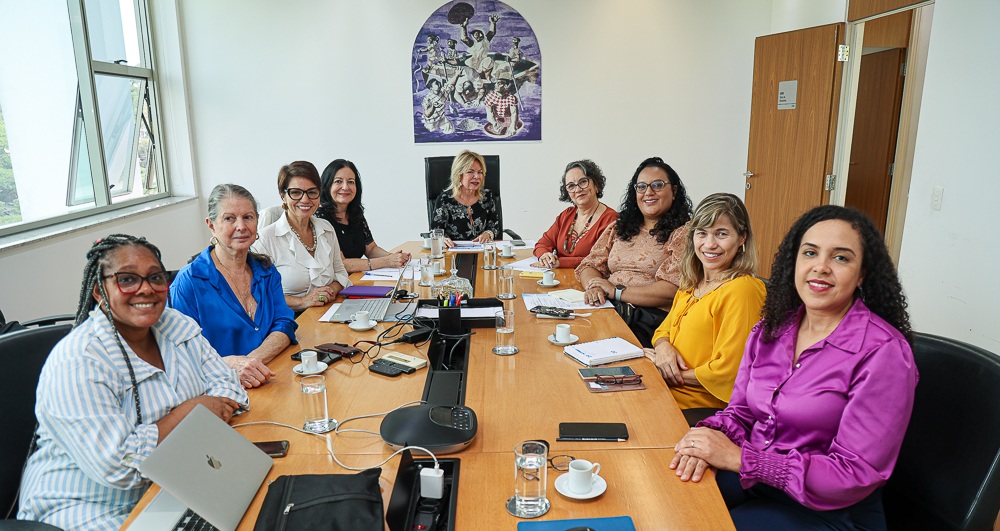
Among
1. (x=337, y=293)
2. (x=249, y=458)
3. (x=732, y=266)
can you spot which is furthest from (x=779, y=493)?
(x=337, y=293)

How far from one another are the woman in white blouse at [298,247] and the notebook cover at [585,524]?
1889 mm

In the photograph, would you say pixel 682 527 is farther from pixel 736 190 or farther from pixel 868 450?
pixel 736 190

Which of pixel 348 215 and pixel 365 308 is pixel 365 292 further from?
pixel 348 215

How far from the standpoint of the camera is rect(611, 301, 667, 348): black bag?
2.73m

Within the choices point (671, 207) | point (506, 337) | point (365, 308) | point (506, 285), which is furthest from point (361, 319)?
point (671, 207)

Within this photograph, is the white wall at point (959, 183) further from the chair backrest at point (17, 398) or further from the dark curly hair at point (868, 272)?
the chair backrest at point (17, 398)

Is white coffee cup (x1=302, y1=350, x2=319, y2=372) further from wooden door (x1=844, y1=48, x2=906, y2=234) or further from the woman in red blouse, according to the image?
wooden door (x1=844, y1=48, x2=906, y2=234)

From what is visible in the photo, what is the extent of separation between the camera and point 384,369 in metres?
1.88

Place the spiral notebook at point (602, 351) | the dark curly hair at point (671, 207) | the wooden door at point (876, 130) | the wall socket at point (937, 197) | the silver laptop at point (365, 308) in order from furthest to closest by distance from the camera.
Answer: the wooden door at point (876, 130), the wall socket at point (937, 197), the dark curly hair at point (671, 207), the silver laptop at point (365, 308), the spiral notebook at point (602, 351)

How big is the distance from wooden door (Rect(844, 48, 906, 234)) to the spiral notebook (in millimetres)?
3968

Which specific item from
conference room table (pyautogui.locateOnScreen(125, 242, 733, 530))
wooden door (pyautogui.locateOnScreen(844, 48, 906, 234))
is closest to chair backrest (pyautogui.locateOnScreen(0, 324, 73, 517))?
conference room table (pyautogui.locateOnScreen(125, 242, 733, 530))

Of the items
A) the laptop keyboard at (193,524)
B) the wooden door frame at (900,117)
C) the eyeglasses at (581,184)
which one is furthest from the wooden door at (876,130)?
the laptop keyboard at (193,524)

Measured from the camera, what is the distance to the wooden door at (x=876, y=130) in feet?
16.3

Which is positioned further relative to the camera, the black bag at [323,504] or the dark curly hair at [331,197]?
the dark curly hair at [331,197]
